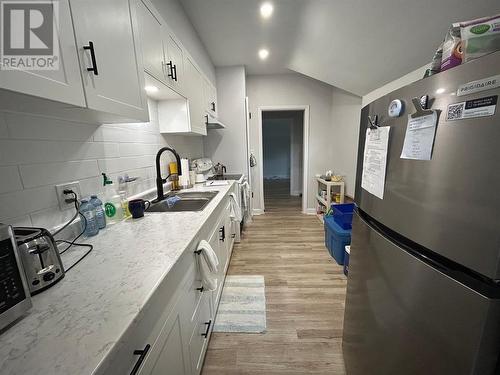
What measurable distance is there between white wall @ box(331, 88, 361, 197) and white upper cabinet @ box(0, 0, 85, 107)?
2.85m

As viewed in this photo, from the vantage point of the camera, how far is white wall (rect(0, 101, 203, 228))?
76 cm

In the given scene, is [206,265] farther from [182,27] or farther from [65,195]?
[182,27]

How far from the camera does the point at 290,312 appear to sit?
1.64m

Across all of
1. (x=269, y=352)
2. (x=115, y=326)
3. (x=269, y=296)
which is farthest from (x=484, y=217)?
(x=269, y=296)

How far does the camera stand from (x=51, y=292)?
606mm

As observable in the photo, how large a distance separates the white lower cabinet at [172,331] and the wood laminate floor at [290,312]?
0.30m

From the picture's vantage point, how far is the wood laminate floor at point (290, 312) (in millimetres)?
1267

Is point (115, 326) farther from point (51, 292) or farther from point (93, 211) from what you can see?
point (93, 211)

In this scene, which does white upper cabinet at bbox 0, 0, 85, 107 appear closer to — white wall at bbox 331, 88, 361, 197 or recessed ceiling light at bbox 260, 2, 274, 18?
recessed ceiling light at bbox 260, 2, 274, 18

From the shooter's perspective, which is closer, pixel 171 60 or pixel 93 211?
pixel 93 211

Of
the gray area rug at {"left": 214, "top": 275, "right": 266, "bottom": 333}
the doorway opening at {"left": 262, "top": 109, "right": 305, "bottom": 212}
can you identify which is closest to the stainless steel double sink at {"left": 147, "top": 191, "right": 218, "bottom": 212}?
the gray area rug at {"left": 214, "top": 275, "right": 266, "bottom": 333}

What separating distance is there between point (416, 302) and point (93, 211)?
1374mm

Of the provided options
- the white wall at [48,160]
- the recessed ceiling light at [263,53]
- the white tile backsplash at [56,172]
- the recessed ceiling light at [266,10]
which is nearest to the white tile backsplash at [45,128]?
the white wall at [48,160]

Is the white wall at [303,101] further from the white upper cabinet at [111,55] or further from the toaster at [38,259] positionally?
the toaster at [38,259]
